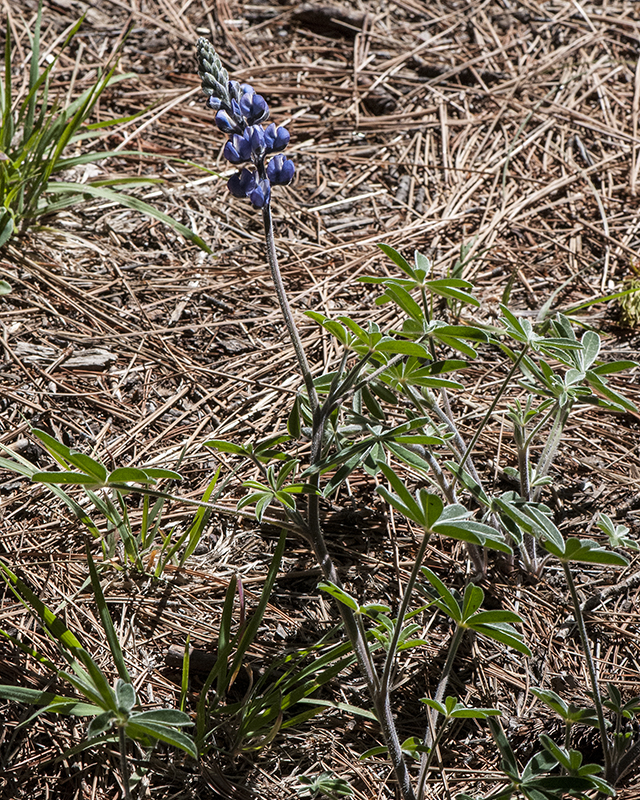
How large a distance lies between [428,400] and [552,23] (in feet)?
9.06

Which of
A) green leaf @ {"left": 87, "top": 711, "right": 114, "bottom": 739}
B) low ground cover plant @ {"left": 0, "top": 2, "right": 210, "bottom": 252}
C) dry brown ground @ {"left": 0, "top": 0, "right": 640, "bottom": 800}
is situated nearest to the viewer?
green leaf @ {"left": 87, "top": 711, "right": 114, "bottom": 739}

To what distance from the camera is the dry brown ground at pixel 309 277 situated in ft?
5.93

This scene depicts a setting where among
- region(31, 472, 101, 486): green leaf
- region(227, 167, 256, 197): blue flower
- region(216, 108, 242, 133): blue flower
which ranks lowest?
region(31, 472, 101, 486): green leaf

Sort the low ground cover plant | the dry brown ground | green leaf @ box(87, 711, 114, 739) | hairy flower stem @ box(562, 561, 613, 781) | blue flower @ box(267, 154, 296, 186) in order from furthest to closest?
1. the low ground cover plant
2. the dry brown ground
3. blue flower @ box(267, 154, 296, 186)
4. hairy flower stem @ box(562, 561, 613, 781)
5. green leaf @ box(87, 711, 114, 739)

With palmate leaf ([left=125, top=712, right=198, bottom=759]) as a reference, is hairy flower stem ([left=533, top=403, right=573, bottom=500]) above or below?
above

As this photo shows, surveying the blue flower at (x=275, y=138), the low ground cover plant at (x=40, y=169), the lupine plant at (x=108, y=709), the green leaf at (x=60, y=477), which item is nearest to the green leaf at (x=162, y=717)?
the lupine plant at (x=108, y=709)

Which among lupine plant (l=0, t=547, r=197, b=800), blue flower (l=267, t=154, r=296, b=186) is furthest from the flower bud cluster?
lupine plant (l=0, t=547, r=197, b=800)

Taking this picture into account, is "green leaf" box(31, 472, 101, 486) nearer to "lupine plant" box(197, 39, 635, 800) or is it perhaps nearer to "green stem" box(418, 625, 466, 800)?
"lupine plant" box(197, 39, 635, 800)

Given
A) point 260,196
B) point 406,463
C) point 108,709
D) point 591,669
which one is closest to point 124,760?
point 108,709

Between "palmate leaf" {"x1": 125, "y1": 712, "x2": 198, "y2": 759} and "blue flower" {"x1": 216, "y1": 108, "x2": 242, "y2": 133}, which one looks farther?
"blue flower" {"x1": 216, "y1": 108, "x2": 242, "y2": 133}

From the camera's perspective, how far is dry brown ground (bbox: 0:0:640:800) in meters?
1.81

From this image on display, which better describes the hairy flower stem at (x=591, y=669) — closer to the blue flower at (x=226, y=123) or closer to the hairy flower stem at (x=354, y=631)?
the hairy flower stem at (x=354, y=631)

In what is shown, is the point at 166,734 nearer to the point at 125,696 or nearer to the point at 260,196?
the point at 125,696

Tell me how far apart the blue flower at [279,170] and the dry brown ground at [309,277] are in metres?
0.89
